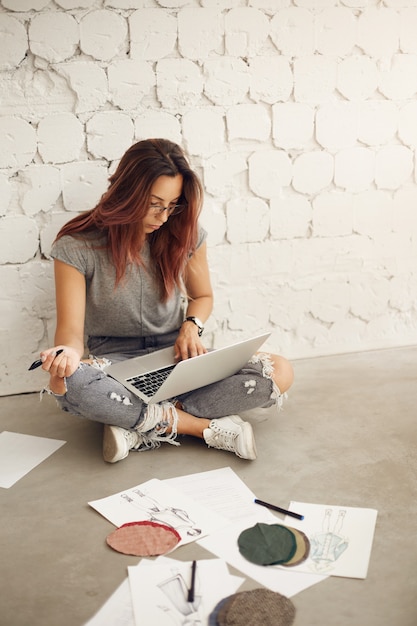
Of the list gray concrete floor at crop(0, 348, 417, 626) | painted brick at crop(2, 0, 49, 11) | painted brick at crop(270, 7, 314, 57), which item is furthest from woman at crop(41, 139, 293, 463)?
painted brick at crop(270, 7, 314, 57)

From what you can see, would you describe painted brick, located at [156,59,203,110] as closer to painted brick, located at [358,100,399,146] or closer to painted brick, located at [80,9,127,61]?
painted brick, located at [80,9,127,61]

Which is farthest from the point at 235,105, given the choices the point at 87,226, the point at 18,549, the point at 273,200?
the point at 18,549

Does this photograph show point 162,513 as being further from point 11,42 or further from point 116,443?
point 11,42

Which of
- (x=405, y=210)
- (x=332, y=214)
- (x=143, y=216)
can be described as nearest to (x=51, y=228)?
(x=143, y=216)

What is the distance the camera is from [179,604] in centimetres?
147

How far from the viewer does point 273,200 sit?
2896mm

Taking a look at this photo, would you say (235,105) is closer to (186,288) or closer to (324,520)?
(186,288)

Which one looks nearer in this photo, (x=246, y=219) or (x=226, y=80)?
(x=226, y=80)

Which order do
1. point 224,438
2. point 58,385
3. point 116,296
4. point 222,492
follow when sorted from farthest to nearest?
point 116,296 < point 224,438 < point 58,385 < point 222,492

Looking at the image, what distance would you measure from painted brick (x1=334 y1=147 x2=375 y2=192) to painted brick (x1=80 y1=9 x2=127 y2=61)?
3.34 feet

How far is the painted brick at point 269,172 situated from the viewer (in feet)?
9.33

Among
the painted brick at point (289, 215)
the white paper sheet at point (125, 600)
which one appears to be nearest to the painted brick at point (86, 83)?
the painted brick at point (289, 215)

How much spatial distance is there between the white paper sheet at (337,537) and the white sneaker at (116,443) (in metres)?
0.58

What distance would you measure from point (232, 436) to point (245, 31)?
161 cm
